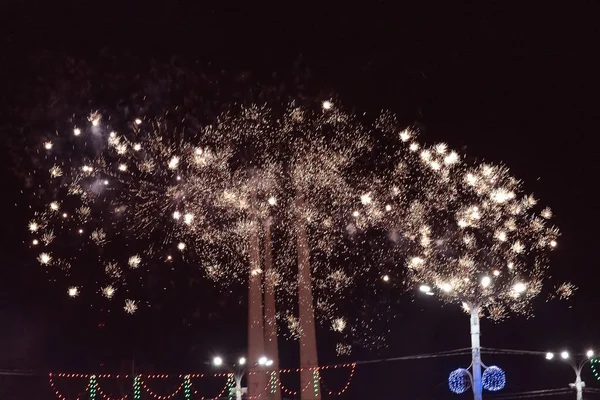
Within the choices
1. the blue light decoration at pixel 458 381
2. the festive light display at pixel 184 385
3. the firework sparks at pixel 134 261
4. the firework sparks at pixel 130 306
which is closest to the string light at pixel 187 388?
the festive light display at pixel 184 385

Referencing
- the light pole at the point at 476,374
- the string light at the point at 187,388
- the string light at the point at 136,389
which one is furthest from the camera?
the string light at the point at 187,388

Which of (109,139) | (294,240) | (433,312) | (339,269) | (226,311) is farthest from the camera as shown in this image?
(433,312)

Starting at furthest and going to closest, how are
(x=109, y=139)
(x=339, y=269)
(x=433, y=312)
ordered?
(x=433, y=312) < (x=339, y=269) < (x=109, y=139)

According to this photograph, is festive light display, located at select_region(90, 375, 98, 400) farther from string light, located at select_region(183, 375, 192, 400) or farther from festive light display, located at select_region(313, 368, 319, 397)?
festive light display, located at select_region(313, 368, 319, 397)

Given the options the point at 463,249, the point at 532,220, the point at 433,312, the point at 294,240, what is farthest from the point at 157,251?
the point at 433,312

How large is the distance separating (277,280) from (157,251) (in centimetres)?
307

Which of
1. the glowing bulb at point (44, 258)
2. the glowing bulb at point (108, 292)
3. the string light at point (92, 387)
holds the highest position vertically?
the glowing bulb at point (44, 258)

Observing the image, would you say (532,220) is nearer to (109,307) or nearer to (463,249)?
(463,249)

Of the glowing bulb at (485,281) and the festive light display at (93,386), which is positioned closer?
the glowing bulb at (485,281)

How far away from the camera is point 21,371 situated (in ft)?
61.2

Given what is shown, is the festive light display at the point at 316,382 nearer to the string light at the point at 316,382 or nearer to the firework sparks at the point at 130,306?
the string light at the point at 316,382

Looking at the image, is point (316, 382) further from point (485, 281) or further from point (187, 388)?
point (485, 281)

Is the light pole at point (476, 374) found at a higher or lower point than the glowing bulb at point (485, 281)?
lower

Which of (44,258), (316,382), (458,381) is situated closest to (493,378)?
(458,381)
